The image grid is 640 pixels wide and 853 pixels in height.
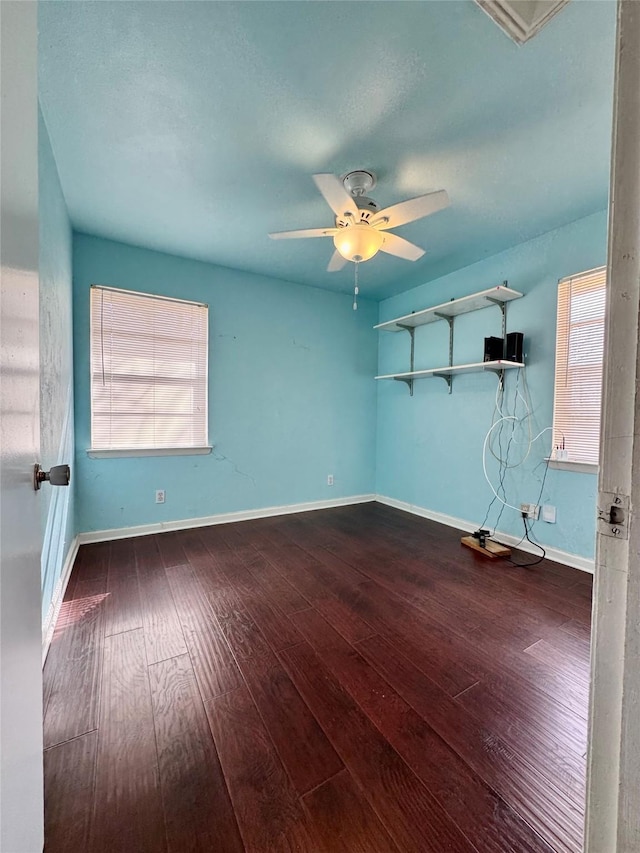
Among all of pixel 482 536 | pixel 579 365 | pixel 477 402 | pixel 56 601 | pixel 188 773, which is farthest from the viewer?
pixel 477 402

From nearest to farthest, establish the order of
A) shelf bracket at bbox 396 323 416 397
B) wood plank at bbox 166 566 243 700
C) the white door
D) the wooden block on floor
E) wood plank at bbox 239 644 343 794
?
the white door < wood plank at bbox 239 644 343 794 < wood plank at bbox 166 566 243 700 < the wooden block on floor < shelf bracket at bbox 396 323 416 397

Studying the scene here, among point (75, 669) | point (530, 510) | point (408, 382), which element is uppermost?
point (408, 382)

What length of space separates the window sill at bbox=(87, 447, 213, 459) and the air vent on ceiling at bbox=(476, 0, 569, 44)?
10.3 feet

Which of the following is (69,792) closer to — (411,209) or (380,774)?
(380,774)

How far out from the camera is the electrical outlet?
273cm

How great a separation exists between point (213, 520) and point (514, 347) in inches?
121

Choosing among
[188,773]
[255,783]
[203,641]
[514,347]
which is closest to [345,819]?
[255,783]

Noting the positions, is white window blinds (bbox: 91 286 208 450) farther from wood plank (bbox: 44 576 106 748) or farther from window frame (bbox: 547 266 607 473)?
window frame (bbox: 547 266 607 473)

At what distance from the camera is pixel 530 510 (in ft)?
9.07

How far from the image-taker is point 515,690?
139 centimetres

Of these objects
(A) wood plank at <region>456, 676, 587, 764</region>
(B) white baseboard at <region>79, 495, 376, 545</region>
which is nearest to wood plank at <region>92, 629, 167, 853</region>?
(A) wood plank at <region>456, 676, 587, 764</region>

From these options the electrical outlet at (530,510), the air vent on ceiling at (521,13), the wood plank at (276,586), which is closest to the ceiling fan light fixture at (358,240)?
the air vent on ceiling at (521,13)

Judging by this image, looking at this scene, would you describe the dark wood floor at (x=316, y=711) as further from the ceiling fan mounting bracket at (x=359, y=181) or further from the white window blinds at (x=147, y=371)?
the ceiling fan mounting bracket at (x=359, y=181)

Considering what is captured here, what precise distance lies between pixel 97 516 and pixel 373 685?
257 centimetres
